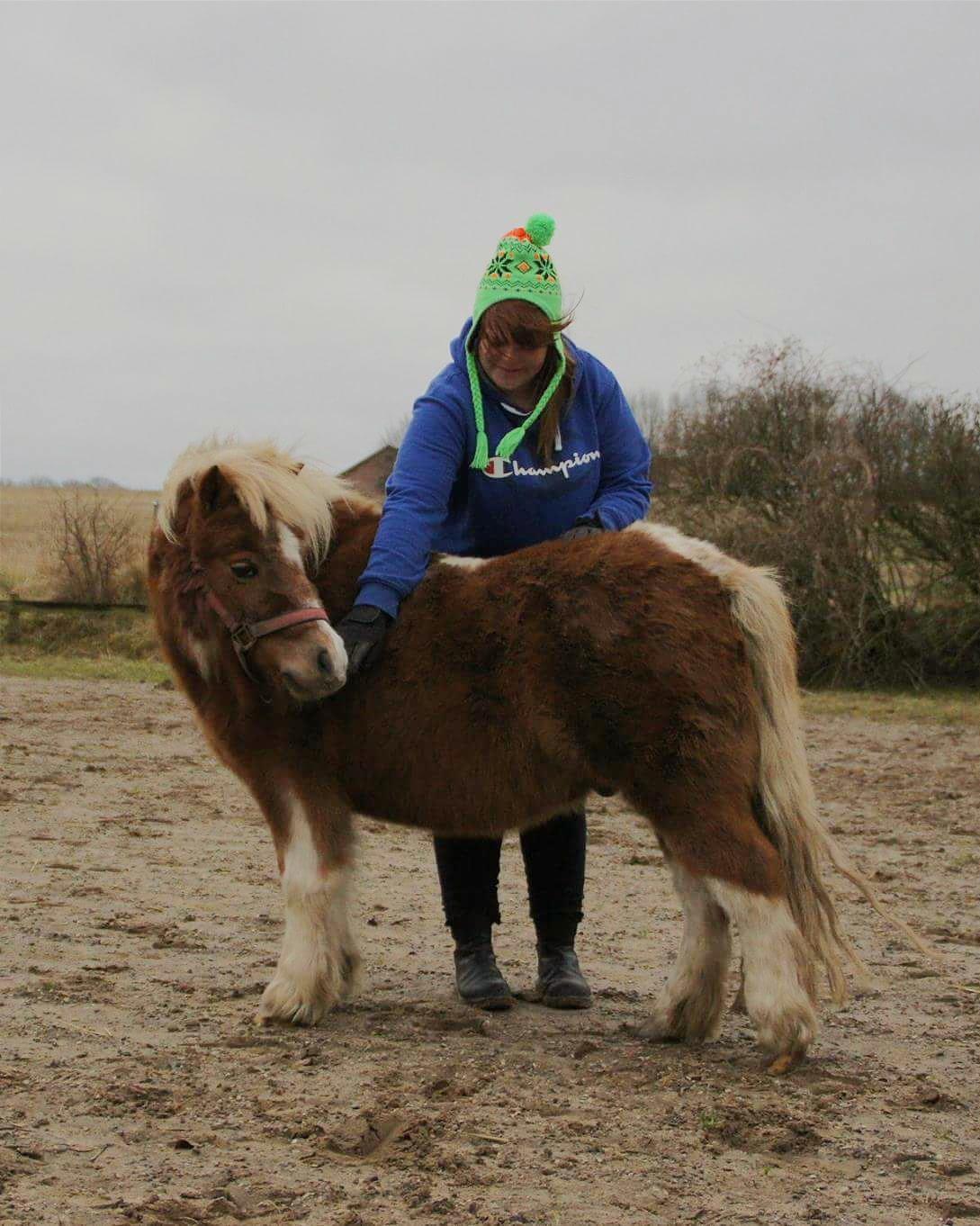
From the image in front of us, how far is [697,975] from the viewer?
400cm

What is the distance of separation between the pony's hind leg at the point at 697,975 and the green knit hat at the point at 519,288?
4.65 ft

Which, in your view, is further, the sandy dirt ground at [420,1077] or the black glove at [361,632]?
the black glove at [361,632]

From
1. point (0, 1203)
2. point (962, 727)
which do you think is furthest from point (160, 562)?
point (962, 727)

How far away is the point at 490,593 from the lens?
4.00m

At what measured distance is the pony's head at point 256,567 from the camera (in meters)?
3.90

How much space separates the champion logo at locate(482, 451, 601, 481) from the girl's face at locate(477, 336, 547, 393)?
9.7 inches

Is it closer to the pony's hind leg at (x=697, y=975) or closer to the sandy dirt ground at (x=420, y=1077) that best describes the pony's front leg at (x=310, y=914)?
the sandy dirt ground at (x=420, y=1077)

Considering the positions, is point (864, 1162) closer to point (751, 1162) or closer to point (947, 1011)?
point (751, 1162)

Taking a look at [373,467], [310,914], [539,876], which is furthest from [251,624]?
[373,467]

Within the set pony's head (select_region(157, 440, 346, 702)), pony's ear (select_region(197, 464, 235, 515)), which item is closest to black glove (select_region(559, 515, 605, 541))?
pony's head (select_region(157, 440, 346, 702))

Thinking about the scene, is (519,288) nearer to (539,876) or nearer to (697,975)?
(539,876)

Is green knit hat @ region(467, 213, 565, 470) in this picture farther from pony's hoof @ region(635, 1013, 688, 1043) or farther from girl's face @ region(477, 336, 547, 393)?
pony's hoof @ region(635, 1013, 688, 1043)

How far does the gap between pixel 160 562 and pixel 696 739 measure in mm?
1731

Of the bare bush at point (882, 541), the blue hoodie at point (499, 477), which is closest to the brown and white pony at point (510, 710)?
the blue hoodie at point (499, 477)
